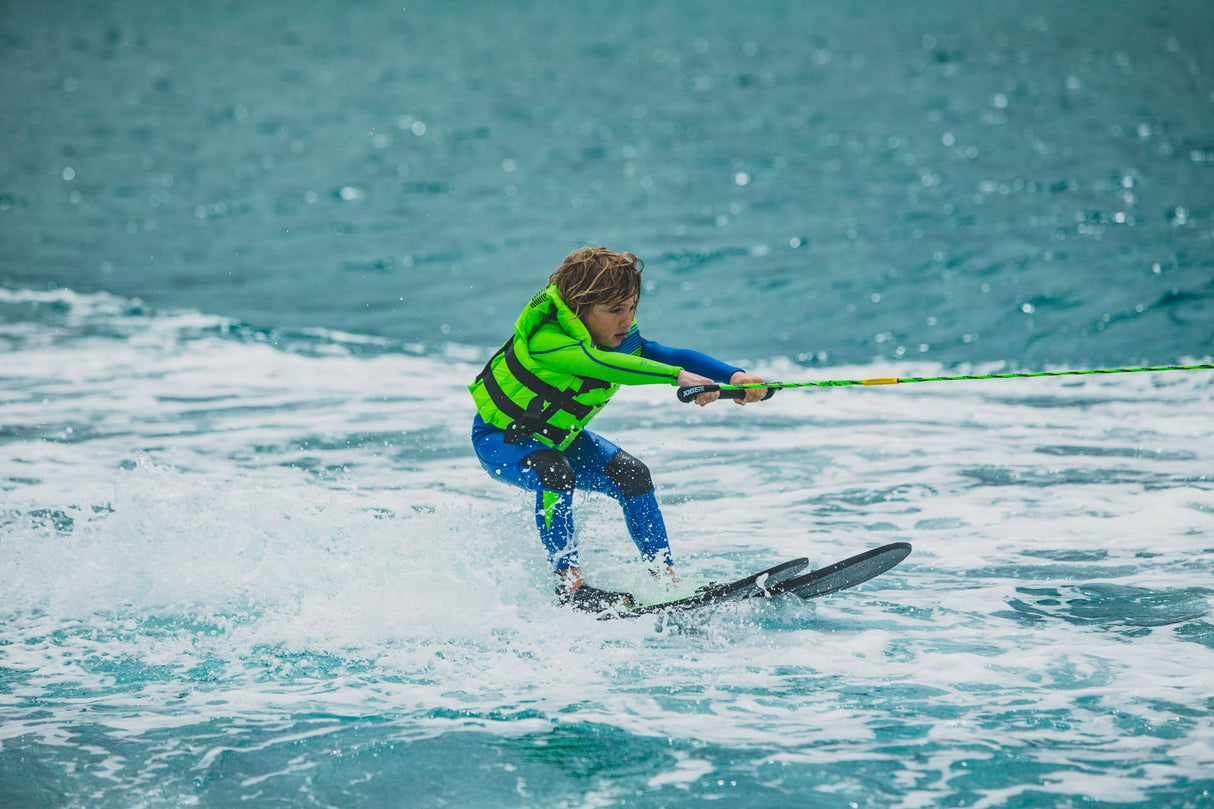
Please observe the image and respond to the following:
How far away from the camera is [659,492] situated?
7215 mm

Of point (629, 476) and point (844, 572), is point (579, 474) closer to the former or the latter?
point (629, 476)

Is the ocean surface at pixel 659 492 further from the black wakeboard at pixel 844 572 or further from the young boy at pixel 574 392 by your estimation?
the young boy at pixel 574 392

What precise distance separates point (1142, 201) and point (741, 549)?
42.9ft

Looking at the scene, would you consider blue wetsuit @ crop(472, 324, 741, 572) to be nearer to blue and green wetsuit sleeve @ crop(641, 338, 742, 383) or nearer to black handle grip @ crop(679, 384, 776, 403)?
blue and green wetsuit sleeve @ crop(641, 338, 742, 383)

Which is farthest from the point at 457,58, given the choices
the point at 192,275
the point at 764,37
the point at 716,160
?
the point at 192,275

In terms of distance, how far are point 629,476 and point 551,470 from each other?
1.16 ft

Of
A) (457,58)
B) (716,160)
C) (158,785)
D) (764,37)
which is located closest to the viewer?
(158,785)

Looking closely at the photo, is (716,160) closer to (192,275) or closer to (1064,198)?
(1064,198)

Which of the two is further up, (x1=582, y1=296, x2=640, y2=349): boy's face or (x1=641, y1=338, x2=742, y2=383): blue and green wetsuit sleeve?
(x1=582, y1=296, x2=640, y2=349): boy's face

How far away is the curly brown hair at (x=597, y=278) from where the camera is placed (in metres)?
5.00

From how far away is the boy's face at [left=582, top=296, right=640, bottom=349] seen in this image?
5.07 m

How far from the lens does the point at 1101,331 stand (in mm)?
11789

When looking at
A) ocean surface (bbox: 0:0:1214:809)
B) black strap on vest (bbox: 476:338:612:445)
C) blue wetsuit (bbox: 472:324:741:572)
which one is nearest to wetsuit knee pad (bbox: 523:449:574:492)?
blue wetsuit (bbox: 472:324:741:572)

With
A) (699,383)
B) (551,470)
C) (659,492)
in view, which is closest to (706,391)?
(699,383)
